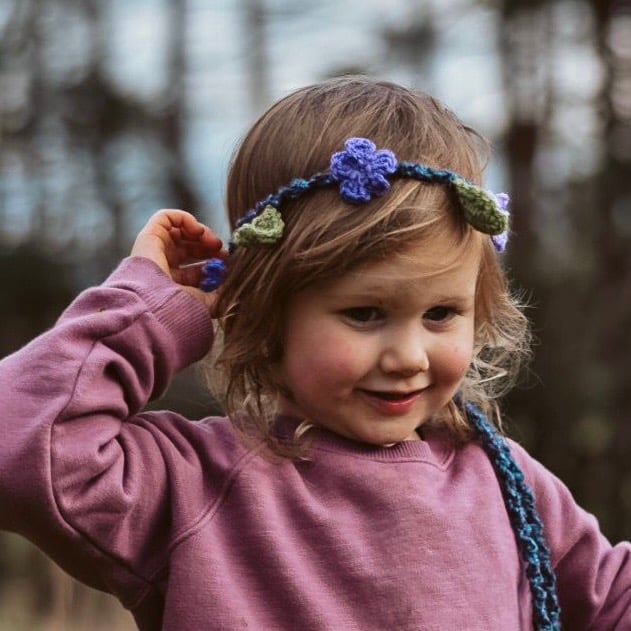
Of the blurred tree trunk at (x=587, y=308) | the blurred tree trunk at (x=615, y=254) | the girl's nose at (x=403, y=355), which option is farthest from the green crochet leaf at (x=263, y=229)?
the blurred tree trunk at (x=615, y=254)

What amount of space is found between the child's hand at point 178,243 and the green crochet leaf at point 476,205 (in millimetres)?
511

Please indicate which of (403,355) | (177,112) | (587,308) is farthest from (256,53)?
(403,355)

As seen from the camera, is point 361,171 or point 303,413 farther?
point 303,413

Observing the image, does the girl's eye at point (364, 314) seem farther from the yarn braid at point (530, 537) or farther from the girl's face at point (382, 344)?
the yarn braid at point (530, 537)

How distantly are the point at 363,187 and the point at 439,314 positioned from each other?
0.28m

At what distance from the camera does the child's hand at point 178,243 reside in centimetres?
256

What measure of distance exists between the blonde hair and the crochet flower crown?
19 mm

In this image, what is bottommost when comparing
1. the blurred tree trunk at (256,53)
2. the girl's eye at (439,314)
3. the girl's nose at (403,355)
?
the blurred tree trunk at (256,53)

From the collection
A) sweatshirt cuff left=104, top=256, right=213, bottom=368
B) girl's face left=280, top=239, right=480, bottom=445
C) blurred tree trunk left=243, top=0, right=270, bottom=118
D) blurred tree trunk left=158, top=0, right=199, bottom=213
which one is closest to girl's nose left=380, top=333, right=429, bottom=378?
girl's face left=280, top=239, right=480, bottom=445

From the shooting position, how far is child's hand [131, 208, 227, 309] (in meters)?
2.56

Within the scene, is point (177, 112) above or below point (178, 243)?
below

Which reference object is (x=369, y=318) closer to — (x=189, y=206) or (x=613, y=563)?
(x=613, y=563)

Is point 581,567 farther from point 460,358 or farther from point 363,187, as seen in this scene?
point 363,187

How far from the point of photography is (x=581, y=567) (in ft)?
8.59
